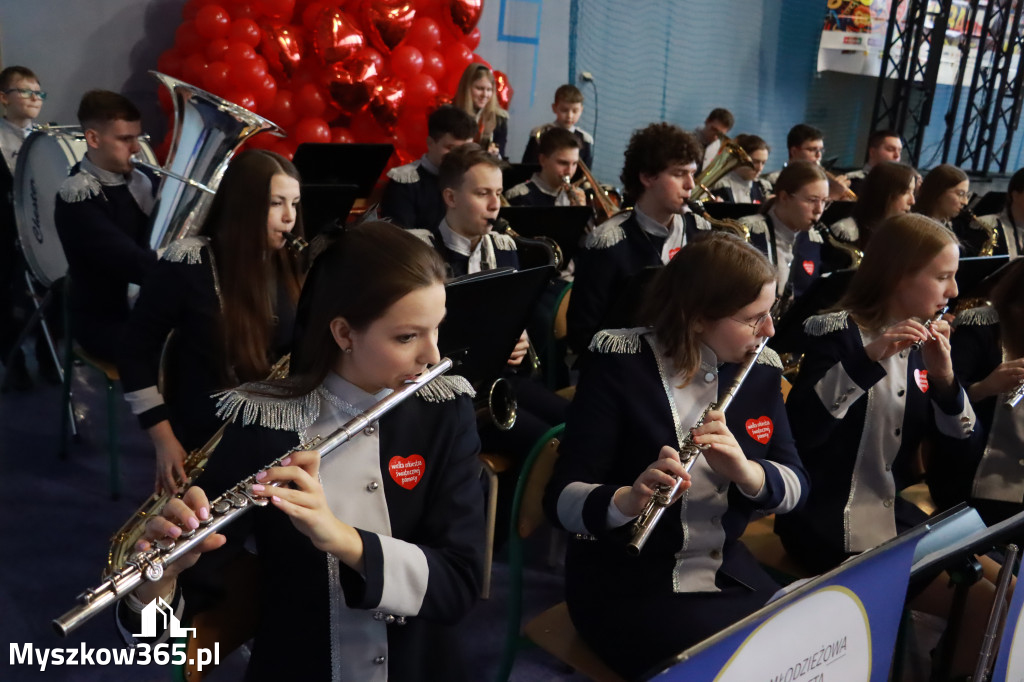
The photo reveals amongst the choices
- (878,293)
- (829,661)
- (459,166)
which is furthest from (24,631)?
(878,293)

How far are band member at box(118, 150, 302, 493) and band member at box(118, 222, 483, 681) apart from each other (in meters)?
0.79

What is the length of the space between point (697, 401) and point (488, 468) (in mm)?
825

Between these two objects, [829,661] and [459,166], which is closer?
[829,661]

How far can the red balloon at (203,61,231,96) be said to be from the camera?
15.2 feet

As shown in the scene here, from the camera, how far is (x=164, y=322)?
2154 mm

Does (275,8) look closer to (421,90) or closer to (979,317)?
(421,90)

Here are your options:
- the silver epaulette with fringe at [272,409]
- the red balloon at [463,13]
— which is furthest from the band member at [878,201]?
the red balloon at [463,13]

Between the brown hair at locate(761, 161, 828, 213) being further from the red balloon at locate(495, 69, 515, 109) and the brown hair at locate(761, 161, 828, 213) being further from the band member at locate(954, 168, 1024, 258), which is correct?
the red balloon at locate(495, 69, 515, 109)

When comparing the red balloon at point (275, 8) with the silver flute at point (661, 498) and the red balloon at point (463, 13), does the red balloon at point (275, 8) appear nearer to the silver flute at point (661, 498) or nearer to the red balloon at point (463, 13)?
the red balloon at point (463, 13)

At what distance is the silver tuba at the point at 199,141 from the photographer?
283 centimetres

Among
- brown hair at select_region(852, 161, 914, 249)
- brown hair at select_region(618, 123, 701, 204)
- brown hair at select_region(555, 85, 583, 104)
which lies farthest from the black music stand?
brown hair at select_region(555, 85, 583, 104)

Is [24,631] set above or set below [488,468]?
below

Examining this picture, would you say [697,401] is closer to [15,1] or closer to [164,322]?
[164,322]

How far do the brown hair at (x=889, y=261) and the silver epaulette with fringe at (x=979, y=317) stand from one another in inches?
13.5
